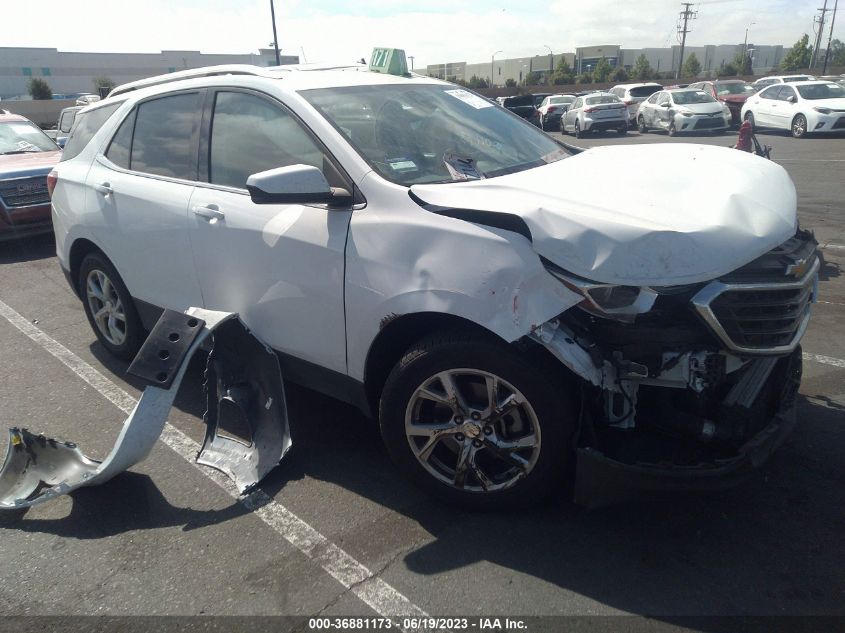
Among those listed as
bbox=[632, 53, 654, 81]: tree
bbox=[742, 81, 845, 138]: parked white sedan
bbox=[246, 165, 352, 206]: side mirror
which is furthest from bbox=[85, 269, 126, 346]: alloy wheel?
bbox=[632, 53, 654, 81]: tree

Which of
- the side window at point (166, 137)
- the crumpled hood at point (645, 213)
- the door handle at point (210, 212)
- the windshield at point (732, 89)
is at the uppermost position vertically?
the side window at point (166, 137)

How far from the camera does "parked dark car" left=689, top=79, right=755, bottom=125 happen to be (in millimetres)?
25859

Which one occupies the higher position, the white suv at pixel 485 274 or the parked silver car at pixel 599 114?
the white suv at pixel 485 274

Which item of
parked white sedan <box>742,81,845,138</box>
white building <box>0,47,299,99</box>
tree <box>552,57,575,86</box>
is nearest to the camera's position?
parked white sedan <box>742,81,845,138</box>

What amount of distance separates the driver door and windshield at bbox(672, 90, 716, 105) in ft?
77.2

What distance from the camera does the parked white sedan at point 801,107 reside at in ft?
64.3

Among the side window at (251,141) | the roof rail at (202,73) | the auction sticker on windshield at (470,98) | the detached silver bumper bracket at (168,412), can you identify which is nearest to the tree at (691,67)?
the auction sticker on windshield at (470,98)

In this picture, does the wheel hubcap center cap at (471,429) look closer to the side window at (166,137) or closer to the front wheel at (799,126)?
the side window at (166,137)

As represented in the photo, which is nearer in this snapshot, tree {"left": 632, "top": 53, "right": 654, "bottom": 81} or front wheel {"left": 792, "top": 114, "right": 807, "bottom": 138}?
front wheel {"left": 792, "top": 114, "right": 807, "bottom": 138}

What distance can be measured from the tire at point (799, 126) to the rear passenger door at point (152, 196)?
21108mm

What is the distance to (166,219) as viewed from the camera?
12.7 feet

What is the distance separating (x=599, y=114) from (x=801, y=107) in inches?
296

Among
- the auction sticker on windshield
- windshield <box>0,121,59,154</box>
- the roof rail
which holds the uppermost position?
the roof rail

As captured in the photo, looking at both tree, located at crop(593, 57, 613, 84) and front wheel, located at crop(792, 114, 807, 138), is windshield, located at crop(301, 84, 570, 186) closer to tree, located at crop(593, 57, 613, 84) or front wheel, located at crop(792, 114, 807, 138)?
front wheel, located at crop(792, 114, 807, 138)
